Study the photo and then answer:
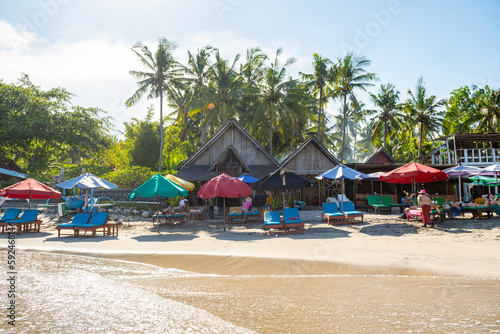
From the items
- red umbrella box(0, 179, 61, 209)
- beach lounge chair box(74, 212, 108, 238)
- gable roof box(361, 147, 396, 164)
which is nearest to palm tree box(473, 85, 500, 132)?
gable roof box(361, 147, 396, 164)

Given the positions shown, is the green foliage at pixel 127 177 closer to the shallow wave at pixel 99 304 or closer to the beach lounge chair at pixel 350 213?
the beach lounge chair at pixel 350 213

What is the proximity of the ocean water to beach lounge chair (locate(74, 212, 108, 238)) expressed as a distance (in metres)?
5.34

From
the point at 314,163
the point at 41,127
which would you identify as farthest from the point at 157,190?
the point at 41,127

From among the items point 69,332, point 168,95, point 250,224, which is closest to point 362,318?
point 69,332

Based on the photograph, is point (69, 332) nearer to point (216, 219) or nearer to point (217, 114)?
point (216, 219)

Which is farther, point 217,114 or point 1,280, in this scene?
point 217,114

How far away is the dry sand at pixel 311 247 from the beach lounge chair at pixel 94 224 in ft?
1.46

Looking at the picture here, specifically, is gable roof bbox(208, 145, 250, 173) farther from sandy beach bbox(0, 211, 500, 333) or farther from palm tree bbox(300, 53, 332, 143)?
palm tree bbox(300, 53, 332, 143)

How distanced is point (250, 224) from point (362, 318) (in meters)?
11.3

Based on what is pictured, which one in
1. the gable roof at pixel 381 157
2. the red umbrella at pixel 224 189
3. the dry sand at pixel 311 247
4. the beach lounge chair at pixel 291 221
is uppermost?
the gable roof at pixel 381 157

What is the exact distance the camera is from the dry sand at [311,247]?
7.83 meters

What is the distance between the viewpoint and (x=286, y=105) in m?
32.6

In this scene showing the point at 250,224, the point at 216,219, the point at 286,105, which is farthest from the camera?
the point at 286,105

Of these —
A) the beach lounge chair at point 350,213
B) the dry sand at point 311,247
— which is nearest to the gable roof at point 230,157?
the dry sand at point 311,247
